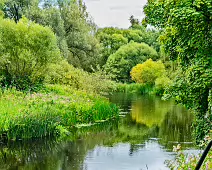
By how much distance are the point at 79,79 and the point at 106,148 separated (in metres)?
10.1

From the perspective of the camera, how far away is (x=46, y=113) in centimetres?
1330

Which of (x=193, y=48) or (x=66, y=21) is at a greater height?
(x=66, y=21)

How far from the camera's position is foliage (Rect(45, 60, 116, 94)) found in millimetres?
20438

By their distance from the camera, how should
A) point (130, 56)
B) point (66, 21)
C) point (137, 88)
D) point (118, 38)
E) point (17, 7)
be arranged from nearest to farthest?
point (17, 7) < point (66, 21) < point (137, 88) < point (130, 56) < point (118, 38)

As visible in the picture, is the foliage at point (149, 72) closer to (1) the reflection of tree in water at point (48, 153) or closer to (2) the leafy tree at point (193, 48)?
(1) the reflection of tree in water at point (48, 153)

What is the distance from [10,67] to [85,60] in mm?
12742

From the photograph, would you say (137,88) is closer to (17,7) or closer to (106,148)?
(17,7)

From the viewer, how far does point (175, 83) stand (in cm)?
788

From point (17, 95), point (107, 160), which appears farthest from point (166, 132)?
point (17, 95)

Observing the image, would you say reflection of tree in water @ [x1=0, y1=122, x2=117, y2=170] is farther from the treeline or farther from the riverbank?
the riverbank

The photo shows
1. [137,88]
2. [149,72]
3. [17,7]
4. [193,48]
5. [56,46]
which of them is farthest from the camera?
[149,72]

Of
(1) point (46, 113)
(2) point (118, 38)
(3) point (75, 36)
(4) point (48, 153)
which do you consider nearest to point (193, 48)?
(4) point (48, 153)

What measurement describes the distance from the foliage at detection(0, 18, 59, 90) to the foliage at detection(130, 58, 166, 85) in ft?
66.3

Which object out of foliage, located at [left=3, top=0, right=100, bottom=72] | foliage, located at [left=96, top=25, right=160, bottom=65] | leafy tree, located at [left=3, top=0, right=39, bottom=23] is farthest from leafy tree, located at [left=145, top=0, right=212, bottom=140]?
foliage, located at [left=96, top=25, right=160, bottom=65]
